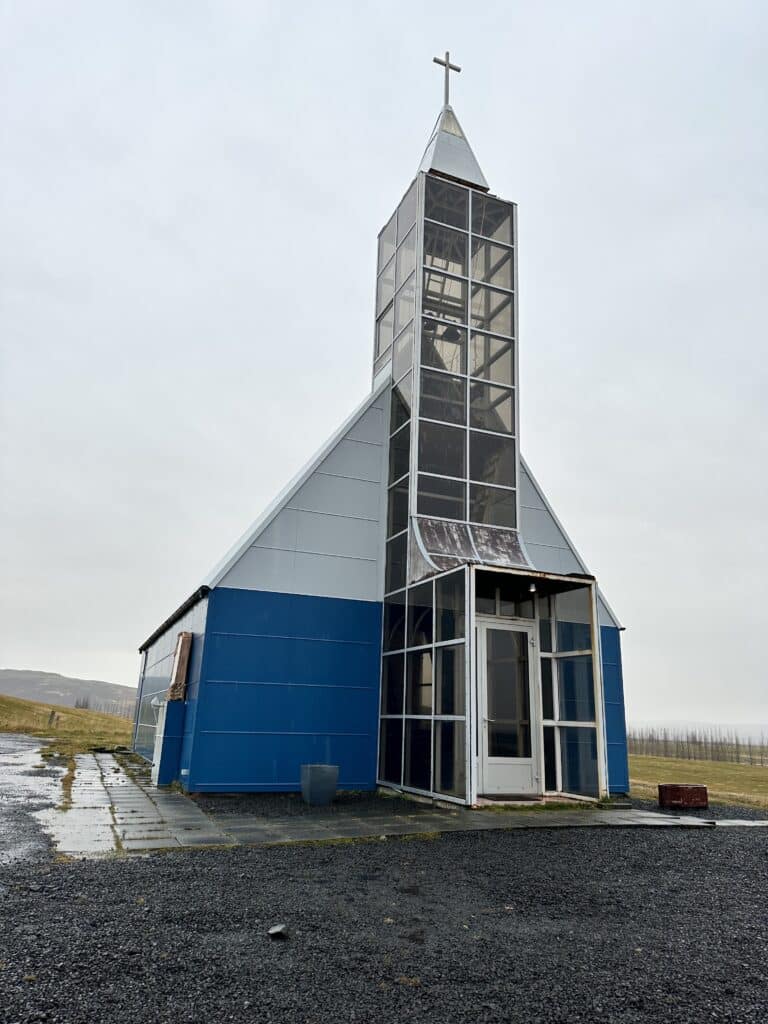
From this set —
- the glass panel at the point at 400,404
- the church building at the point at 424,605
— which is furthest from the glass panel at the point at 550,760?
the glass panel at the point at 400,404

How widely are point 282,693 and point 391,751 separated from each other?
7.46ft

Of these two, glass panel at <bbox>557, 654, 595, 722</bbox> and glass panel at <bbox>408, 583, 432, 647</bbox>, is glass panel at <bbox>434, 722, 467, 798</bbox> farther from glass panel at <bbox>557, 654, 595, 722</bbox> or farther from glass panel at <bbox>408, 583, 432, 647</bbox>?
glass panel at <bbox>557, 654, 595, 722</bbox>

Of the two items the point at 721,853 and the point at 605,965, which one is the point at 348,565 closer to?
the point at 721,853

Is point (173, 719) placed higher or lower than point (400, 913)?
higher

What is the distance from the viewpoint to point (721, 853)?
6734 mm

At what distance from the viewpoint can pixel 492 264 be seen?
14516 millimetres

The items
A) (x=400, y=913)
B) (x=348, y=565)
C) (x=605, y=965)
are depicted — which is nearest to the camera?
(x=605, y=965)

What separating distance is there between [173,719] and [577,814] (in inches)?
285

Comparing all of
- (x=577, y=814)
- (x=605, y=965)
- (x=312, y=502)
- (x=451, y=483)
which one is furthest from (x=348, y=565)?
(x=605, y=965)

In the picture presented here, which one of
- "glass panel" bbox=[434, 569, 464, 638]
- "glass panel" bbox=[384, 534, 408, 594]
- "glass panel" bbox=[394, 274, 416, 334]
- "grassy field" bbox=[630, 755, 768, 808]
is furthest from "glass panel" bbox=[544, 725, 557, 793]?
"glass panel" bbox=[394, 274, 416, 334]

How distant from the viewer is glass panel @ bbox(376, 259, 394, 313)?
15391 mm

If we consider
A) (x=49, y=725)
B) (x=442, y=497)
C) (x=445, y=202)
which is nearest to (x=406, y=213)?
(x=445, y=202)

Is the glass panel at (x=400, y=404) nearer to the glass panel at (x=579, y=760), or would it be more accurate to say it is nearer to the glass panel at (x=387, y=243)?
the glass panel at (x=387, y=243)

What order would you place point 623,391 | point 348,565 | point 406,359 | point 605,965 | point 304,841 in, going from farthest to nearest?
point 623,391, point 406,359, point 348,565, point 304,841, point 605,965
